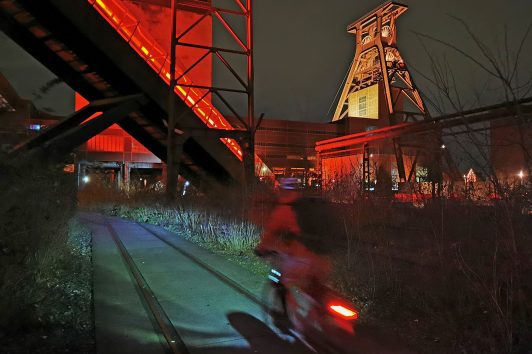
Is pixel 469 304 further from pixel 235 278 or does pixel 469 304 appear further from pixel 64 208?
pixel 64 208

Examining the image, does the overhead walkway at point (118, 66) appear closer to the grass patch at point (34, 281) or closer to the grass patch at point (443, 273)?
the grass patch at point (34, 281)

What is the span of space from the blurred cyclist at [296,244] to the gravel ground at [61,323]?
241 centimetres

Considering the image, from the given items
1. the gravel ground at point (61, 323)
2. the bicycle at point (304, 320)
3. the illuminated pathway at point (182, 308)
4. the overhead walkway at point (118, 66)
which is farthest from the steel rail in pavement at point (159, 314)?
the overhead walkway at point (118, 66)

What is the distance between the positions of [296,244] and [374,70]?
8229 cm

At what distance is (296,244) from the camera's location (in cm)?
1147

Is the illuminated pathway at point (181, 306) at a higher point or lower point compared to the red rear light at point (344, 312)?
lower

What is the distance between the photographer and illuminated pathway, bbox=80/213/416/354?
5116 mm

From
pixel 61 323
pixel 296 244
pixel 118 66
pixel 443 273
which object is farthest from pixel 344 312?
pixel 118 66

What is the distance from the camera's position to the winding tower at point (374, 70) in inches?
2456

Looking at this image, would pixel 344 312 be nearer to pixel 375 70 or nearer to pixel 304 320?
pixel 304 320

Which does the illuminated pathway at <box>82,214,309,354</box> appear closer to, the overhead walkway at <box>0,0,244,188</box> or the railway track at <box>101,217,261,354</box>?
the railway track at <box>101,217,261,354</box>

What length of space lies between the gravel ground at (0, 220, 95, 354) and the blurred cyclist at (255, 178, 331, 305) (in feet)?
7.90

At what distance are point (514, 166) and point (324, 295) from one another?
3.29m

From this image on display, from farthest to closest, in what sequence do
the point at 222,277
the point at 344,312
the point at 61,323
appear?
the point at 222,277, the point at 61,323, the point at 344,312
